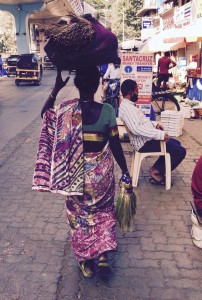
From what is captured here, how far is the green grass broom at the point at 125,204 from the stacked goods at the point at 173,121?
5438 mm

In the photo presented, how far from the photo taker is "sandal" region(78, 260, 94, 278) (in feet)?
10.4

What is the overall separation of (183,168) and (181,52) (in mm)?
18878

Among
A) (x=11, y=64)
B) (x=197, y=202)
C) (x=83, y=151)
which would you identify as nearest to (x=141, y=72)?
(x=197, y=202)

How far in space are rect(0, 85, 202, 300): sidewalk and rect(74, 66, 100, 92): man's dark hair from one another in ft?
5.38

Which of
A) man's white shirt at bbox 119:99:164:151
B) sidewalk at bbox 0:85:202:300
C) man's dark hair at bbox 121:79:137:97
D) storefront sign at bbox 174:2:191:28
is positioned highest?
storefront sign at bbox 174:2:191:28

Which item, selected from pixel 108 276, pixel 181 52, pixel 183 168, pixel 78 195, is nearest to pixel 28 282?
pixel 108 276

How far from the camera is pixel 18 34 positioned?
127 ft

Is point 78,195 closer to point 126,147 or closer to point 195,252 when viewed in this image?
point 195,252

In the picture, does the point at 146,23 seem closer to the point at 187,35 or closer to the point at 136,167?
the point at 187,35

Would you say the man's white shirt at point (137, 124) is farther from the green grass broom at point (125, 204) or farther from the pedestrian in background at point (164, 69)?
the pedestrian in background at point (164, 69)

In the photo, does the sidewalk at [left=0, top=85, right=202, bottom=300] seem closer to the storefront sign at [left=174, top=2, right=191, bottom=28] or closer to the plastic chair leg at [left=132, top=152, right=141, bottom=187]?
the plastic chair leg at [left=132, top=152, right=141, bottom=187]

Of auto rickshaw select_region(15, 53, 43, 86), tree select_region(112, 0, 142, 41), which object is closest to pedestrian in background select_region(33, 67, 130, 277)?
auto rickshaw select_region(15, 53, 43, 86)

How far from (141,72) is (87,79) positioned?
5218 mm

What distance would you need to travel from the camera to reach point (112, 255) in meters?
3.58
